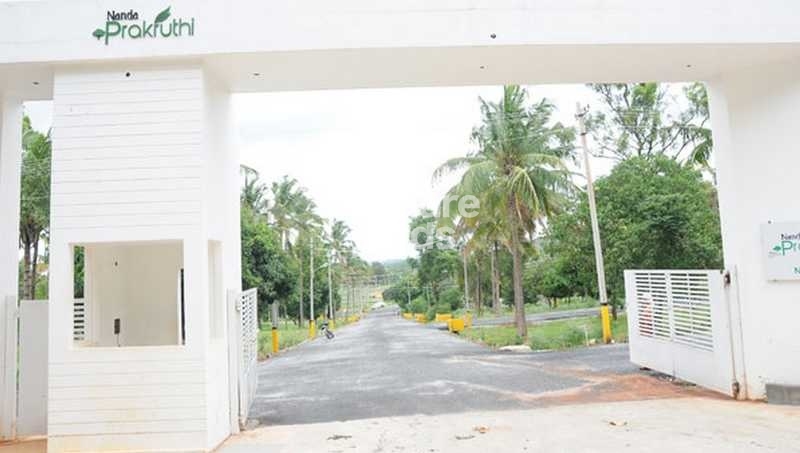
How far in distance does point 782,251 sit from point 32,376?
8826 millimetres

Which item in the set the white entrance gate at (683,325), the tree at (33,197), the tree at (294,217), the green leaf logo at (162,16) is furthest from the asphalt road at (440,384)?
the tree at (294,217)

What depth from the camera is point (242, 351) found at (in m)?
7.20

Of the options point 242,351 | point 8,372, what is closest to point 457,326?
point 242,351

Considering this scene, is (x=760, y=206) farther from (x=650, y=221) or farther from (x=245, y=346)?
(x=650, y=221)

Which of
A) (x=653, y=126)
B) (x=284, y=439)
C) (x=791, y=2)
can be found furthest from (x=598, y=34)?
(x=653, y=126)

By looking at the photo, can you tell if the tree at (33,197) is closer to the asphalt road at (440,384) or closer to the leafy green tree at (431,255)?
the asphalt road at (440,384)

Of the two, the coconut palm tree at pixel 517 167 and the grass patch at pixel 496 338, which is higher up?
the coconut palm tree at pixel 517 167

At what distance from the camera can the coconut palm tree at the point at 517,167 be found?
18.0 metres

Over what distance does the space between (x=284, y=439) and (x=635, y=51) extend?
577 centimetres

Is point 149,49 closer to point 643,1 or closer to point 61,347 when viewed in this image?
point 61,347

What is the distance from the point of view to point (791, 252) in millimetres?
7176

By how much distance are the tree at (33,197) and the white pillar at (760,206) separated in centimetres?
1703

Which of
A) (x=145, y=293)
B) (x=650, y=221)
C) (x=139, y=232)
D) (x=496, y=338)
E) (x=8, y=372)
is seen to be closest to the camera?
(x=139, y=232)

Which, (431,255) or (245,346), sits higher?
(431,255)
